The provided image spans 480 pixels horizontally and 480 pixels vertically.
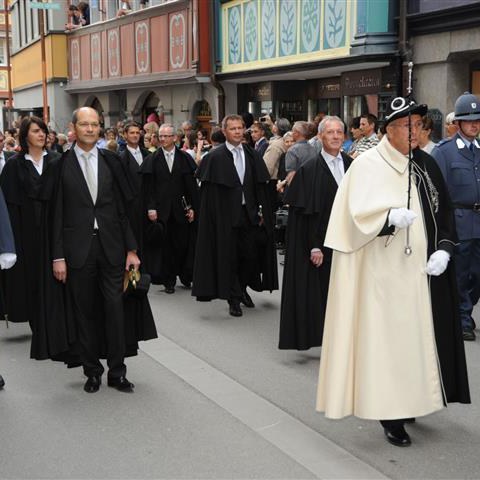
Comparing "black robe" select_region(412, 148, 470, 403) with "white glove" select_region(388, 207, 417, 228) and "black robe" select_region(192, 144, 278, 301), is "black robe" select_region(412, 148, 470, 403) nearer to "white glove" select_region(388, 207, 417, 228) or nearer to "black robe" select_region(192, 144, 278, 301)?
"white glove" select_region(388, 207, 417, 228)

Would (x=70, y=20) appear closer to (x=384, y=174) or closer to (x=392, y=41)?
(x=392, y=41)

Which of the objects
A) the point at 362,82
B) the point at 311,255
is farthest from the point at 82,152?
the point at 362,82

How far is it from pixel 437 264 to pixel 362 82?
35.9 ft

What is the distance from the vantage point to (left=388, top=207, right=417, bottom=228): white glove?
4.26 meters

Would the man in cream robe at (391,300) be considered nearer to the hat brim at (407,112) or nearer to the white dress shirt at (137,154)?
the hat brim at (407,112)

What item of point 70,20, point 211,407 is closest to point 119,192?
point 211,407

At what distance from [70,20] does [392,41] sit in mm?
17631

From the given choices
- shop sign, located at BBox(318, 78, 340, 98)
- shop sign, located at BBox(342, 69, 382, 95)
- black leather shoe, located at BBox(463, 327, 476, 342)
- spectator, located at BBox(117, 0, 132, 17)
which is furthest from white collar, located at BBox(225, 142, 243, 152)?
spectator, located at BBox(117, 0, 132, 17)

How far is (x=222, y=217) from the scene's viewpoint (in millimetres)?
8195

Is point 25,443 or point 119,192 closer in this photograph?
point 25,443

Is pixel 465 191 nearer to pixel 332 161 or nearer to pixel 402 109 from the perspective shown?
pixel 332 161

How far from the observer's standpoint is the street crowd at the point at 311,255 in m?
4.45

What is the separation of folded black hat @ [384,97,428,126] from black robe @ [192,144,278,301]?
11.9 feet

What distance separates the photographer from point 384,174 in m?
4.53
